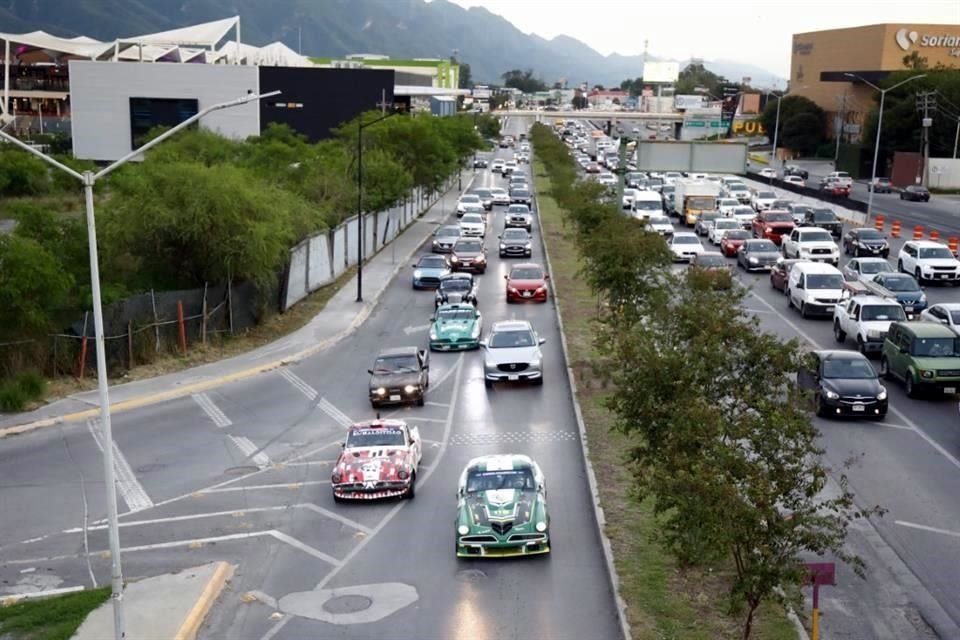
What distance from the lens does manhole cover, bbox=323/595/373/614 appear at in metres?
15.3

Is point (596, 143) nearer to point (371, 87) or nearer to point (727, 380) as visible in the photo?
point (371, 87)

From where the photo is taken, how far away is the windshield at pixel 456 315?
33.8 meters

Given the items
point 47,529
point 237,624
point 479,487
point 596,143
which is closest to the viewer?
point 237,624

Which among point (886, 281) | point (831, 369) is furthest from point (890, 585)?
point (886, 281)

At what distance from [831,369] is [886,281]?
11.9 meters

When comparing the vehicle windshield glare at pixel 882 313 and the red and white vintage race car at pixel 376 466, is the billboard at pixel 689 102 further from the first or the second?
the red and white vintage race car at pixel 376 466

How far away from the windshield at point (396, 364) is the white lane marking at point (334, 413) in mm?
1387

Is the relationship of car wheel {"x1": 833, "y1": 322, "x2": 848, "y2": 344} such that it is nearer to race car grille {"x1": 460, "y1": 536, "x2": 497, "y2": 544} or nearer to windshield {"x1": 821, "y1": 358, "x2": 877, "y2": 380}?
windshield {"x1": 821, "y1": 358, "x2": 877, "y2": 380}

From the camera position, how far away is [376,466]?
65.7ft

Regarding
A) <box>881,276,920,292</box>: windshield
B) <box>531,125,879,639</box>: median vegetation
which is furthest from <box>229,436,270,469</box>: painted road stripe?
<box>881,276,920,292</box>: windshield

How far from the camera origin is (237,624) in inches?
590

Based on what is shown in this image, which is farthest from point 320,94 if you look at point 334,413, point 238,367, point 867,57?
point 334,413

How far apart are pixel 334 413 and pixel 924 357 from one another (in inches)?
560

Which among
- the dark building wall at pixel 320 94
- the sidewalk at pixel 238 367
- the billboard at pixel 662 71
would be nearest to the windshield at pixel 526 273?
the sidewalk at pixel 238 367
